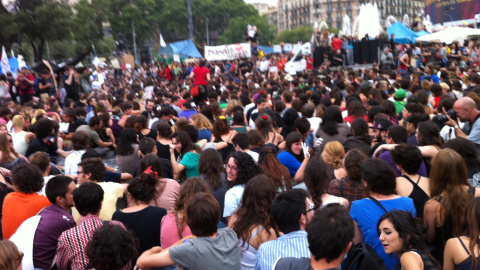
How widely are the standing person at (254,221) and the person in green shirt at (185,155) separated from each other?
248cm

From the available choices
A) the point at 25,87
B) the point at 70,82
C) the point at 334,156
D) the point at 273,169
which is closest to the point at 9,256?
the point at 273,169

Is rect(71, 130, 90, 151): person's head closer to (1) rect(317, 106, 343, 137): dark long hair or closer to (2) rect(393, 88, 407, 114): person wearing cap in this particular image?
(1) rect(317, 106, 343, 137): dark long hair

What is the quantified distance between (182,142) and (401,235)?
12.7ft

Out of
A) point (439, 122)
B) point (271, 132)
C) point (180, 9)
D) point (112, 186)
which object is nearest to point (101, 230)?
point (112, 186)

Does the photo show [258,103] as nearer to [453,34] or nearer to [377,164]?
[377,164]

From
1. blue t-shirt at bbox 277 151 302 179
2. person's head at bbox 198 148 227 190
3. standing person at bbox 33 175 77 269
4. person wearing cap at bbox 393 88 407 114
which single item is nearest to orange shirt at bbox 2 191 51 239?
standing person at bbox 33 175 77 269

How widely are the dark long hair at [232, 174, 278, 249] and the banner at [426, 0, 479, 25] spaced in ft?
156

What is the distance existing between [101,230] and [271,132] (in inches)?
186

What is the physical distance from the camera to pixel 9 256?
3.50 metres

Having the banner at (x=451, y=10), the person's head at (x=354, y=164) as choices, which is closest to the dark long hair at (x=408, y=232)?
the person's head at (x=354, y=164)

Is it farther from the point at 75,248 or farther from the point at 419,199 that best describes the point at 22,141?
the point at 419,199

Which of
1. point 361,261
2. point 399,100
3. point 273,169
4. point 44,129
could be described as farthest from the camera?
point 399,100

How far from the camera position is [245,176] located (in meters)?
5.43

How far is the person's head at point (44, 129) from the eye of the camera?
800 cm
